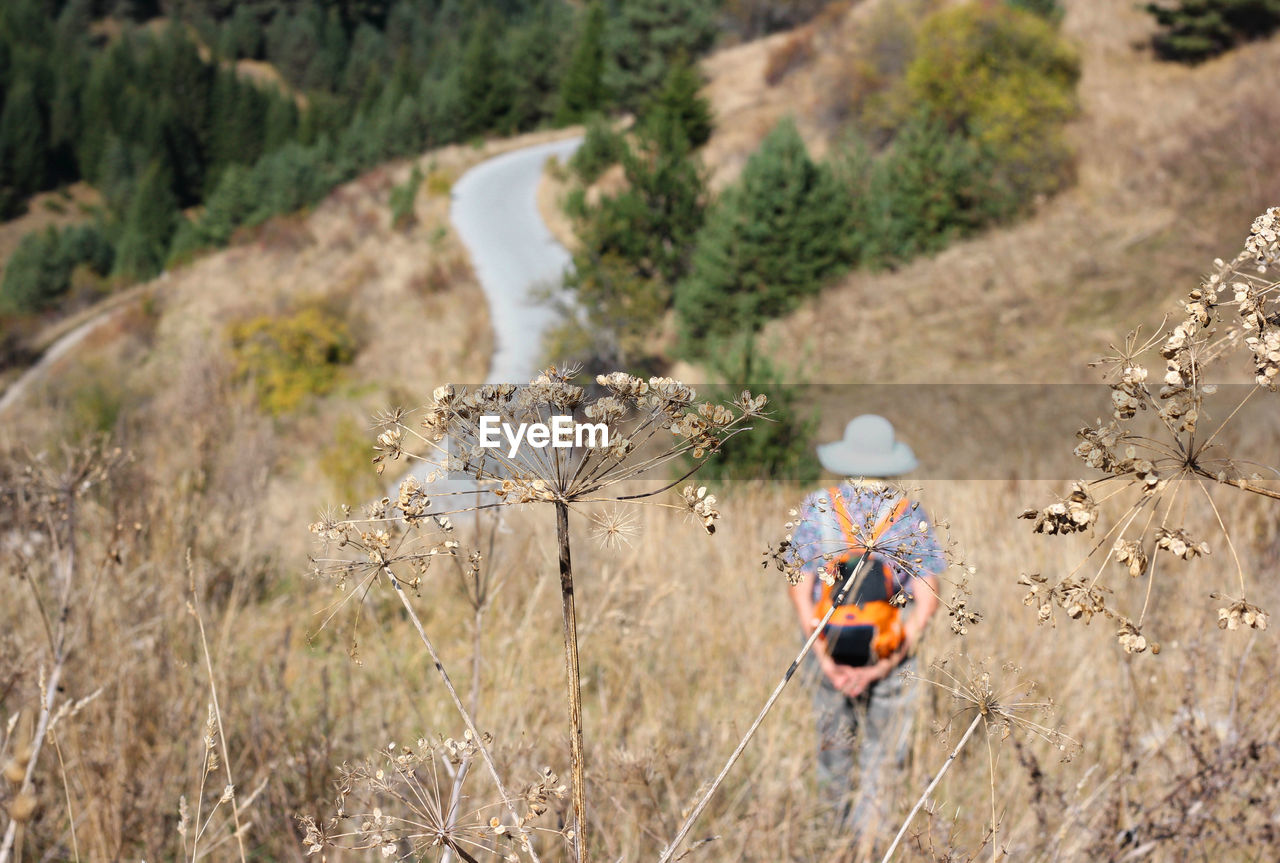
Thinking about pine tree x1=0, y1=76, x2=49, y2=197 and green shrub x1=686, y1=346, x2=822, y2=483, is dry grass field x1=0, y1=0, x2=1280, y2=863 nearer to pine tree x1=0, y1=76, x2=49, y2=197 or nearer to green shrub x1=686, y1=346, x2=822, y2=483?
green shrub x1=686, y1=346, x2=822, y2=483

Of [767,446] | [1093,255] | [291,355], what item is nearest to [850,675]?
[767,446]

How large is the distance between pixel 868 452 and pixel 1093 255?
1230cm

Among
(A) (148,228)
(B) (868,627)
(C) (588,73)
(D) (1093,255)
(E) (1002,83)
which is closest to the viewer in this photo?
(B) (868,627)

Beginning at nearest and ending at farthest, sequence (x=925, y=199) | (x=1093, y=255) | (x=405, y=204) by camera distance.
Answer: (x=1093, y=255), (x=925, y=199), (x=405, y=204)

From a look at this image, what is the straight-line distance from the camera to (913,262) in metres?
16.0

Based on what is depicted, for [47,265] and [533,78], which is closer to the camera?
[533,78]

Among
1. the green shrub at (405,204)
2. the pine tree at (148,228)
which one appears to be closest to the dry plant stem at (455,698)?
the green shrub at (405,204)

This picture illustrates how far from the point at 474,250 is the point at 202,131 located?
171ft

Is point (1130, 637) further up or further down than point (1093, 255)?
further up

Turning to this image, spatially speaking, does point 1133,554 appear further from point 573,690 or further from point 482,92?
point 482,92

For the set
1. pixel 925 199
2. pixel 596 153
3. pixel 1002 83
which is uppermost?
pixel 1002 83

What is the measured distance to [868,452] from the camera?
351 cm

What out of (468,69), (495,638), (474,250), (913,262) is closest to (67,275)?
(468,69)

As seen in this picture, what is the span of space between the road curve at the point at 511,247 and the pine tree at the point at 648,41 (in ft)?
10.4
